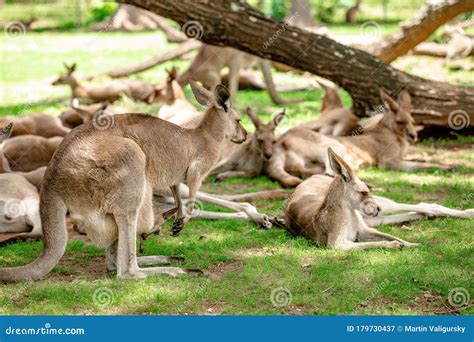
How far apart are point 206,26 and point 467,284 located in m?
4.17

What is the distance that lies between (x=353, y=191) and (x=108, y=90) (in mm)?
6261

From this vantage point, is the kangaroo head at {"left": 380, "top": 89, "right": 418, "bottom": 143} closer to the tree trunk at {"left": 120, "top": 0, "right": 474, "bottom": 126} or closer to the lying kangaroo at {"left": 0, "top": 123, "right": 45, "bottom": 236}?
the tree trunk at {"left": 120, "top": 0, "right": 474, "bottom": 126}

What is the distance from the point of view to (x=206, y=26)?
8281 millimetres

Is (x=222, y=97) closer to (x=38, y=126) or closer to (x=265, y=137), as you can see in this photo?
(x=265, y=137)

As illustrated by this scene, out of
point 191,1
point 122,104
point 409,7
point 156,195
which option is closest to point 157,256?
point 156,195

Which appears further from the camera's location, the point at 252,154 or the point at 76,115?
the point at 76,115

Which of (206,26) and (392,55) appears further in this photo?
(392,55)

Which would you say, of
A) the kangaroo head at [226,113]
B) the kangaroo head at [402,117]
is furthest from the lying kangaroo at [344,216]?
the kangaroo head at [402,117]

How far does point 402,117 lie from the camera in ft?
28.3

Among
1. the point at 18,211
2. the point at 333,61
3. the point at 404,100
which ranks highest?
the point at 333,61

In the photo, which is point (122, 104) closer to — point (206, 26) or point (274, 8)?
point (206, 26)

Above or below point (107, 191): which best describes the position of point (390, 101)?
above

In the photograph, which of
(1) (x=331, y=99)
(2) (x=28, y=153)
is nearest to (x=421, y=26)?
(1) (x=331, y=99)

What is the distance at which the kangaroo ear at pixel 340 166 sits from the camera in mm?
5875
